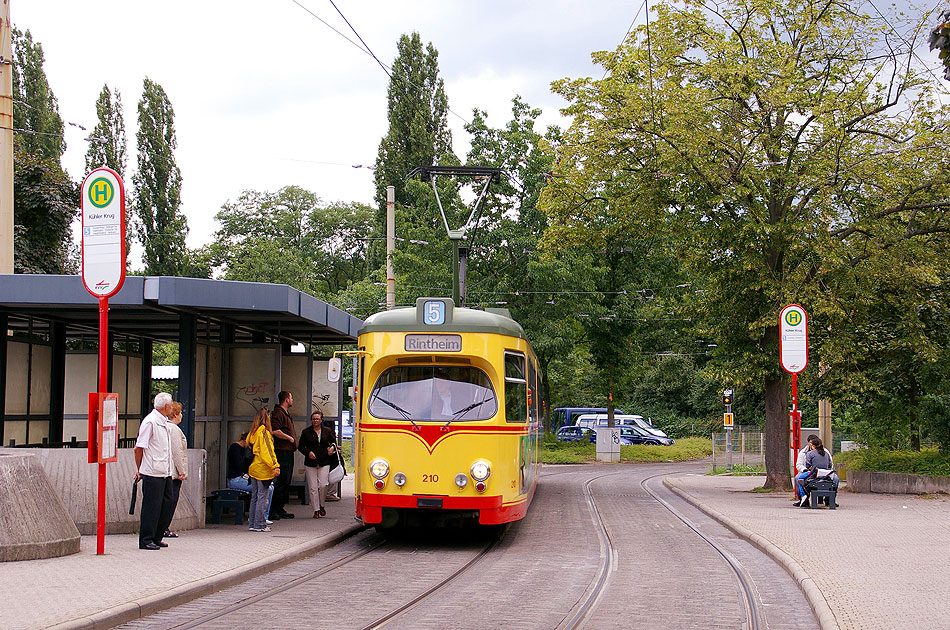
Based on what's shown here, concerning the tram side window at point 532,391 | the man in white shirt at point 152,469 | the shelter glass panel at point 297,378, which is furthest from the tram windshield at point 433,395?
the shelter glass panel at point 297,378

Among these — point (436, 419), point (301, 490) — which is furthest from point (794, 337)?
point (301, 490)

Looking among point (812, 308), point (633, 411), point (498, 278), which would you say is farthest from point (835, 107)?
point (633, 411)

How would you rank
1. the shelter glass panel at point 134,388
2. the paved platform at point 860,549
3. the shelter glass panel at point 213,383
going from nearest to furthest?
the paved platform at point 860,549 < the shelter glass panel at point 213,383 < the shelter glass panel at point 134,388

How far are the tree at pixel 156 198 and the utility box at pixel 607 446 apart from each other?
75.8 feet

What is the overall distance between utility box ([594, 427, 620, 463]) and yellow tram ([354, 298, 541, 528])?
1344 inches

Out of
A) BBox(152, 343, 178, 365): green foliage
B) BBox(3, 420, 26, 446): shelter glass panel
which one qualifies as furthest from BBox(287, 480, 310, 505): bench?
BBox(152, 343, 178, 365): green foliage

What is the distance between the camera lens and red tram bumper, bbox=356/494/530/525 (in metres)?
13.4

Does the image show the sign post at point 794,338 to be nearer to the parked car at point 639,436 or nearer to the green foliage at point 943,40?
Result: the green foliage at point 943,40

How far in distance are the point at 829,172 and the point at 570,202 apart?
6275 mm

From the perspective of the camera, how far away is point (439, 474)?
13406 millimetres

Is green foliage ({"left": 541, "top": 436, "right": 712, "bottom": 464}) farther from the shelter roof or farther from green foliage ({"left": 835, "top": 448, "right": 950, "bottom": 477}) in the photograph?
the shelter roof

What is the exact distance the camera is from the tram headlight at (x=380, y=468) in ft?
44.3

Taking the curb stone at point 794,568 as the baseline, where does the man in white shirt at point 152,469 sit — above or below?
above

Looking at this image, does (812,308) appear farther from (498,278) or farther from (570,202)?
(498,278)
